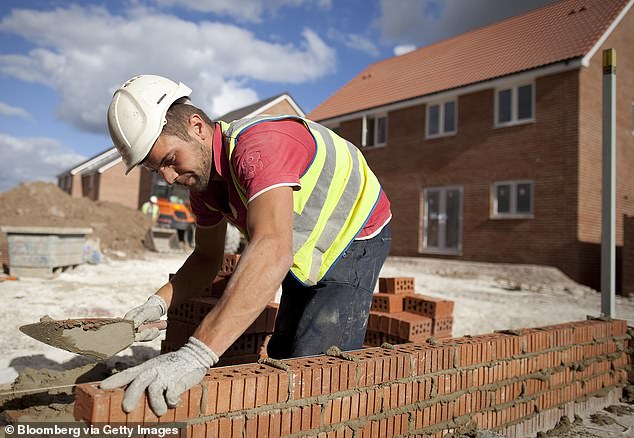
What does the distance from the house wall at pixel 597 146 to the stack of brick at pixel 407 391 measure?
9.19 m

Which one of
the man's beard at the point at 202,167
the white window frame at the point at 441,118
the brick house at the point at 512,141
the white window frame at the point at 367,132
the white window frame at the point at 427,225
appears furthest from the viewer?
the white window frame at the point at 367,132

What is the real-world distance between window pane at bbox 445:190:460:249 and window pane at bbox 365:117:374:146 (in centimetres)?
385

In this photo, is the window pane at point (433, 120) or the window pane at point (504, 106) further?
the window pane at point (433, 120)

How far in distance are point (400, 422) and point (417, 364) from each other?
11.4 inches

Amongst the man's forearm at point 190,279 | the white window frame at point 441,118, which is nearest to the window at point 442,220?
the white window frame at point 441,118

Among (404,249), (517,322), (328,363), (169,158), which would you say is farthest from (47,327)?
(404,249)

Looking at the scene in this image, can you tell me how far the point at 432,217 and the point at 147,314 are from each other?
13.3 meters

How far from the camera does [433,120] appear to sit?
598 inches

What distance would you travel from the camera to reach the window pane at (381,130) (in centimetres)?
1669

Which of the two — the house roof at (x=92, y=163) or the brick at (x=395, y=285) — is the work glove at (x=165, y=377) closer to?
the brick at (x=395, y=285)

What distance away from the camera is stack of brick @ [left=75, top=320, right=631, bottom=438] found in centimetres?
177

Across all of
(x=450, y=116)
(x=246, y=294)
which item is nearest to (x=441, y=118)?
(x=450, y=116)

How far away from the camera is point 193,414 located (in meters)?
→ 1.72

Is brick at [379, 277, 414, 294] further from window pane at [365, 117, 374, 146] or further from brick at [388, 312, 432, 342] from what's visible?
window pane at [365, 117, 374, 146]
